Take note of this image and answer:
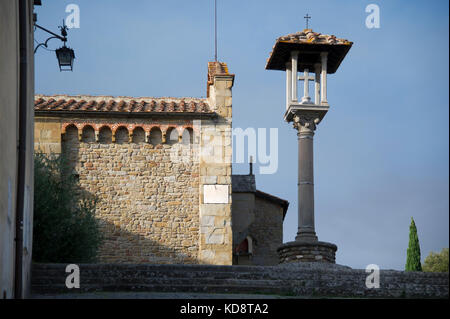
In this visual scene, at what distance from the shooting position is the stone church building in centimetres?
2033

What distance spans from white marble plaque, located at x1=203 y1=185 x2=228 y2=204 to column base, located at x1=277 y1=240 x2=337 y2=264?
3.63 m

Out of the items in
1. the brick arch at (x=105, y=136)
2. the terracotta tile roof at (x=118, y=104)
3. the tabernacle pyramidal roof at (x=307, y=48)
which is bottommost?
the brick arch at (x=105, y=136)

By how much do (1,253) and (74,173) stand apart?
1184 cm

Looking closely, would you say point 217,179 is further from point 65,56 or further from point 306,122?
point 65,56

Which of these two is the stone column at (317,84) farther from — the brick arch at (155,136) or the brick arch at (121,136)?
the brick arch at (121,136)

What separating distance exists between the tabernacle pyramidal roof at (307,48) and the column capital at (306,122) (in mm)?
1693

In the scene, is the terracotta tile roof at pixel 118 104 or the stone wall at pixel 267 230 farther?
the stone wall at pixel 267 230

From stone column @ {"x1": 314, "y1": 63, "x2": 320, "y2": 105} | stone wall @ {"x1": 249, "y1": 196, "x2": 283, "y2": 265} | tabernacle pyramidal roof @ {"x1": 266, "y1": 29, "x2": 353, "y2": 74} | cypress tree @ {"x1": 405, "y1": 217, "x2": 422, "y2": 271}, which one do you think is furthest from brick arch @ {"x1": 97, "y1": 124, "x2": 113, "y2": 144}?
cypress tree @ {"x1": 405, "y1": 217, "x2": 422, "y2": 271}

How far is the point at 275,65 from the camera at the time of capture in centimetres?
1902

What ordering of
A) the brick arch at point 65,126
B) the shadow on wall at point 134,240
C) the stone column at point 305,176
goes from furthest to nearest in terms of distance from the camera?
the brick arch at point 65,126, the shadow on wall at point 134,240, the stone column at point 305,176

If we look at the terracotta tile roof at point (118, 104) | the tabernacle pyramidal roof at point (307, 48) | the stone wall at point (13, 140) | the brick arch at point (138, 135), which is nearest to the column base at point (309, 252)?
the tabernacle pyramidal roof at point (307, 48)

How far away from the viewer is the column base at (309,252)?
17.1 m

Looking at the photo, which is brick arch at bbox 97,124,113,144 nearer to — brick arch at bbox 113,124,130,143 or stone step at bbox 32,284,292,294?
brick arch at bbox 113,124,130,143
